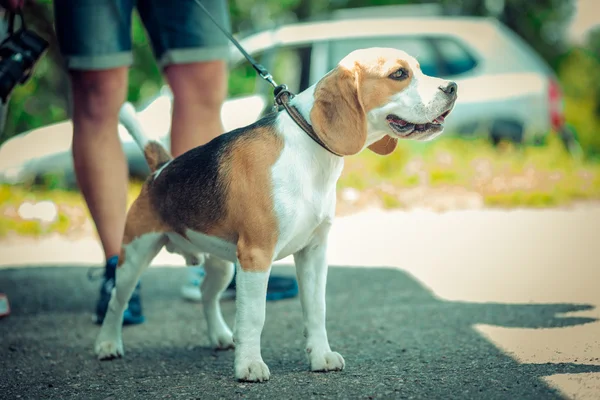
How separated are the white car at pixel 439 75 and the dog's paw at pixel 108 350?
5.50 meters

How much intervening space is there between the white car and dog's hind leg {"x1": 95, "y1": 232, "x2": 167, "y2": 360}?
5.45 meters

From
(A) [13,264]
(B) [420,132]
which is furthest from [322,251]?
(A) [13,264]

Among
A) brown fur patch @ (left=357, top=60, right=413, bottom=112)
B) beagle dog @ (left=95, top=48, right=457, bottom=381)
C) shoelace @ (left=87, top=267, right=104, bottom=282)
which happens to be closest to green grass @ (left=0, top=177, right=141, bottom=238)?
shoelace @ (left=87, top=267, right=104, bottom=282)

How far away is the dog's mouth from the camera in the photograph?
306 centimetres

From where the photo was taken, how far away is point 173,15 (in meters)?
4.11

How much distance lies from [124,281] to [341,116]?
50.2 inches

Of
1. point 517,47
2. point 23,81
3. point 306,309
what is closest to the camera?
point 306,309

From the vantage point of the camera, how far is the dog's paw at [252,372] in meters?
2.96

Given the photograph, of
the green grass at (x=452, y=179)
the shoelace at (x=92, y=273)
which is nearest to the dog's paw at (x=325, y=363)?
the shoelace at (x=92, y=273)

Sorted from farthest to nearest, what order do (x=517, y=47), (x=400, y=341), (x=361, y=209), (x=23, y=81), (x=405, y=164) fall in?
(x=517, y=47), (x=405, y=164), (x=361, y=209), (x=23, y=81), (x=400, y=341)

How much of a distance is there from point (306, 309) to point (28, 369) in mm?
1245

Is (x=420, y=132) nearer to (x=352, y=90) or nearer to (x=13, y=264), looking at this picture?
(x=352, y=90)

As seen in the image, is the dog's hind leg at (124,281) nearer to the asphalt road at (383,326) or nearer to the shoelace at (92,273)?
the asphalt road at (383,326)

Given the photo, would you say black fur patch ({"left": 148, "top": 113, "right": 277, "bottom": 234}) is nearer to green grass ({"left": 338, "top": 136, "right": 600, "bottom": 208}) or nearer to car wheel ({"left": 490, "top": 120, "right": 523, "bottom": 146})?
green grass ({"left": 338, "top": 136, "right": 600, "bottom": 208})
